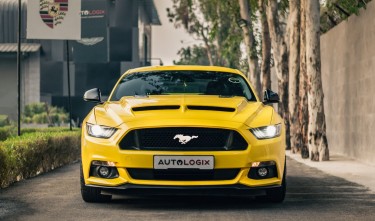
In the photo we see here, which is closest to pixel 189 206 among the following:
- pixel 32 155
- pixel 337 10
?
pixel 32 155

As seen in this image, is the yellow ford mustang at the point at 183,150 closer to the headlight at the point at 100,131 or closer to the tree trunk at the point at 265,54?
the headlight at the point at 100,131

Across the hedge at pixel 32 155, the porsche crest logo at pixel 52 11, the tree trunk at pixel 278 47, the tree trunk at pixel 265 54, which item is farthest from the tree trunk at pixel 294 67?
the hedge at pixel 32 155

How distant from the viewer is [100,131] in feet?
38.0

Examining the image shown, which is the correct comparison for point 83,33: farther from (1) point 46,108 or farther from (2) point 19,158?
(2) point 19,158

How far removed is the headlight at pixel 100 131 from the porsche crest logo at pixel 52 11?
16902 mm

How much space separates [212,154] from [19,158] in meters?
6.41

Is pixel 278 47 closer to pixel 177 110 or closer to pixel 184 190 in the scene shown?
pixel 177 110

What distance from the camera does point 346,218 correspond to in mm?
10609

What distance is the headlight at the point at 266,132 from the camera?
11.4 meters

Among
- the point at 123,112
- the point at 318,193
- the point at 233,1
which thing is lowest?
the point at 318,193

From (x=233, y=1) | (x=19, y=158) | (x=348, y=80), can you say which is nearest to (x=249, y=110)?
(x=19, y=158)

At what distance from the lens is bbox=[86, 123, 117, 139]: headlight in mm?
11469

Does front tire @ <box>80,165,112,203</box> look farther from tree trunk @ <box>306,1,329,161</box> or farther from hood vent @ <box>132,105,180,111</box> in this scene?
tree trunk @ <box>306,1,329,161</box>

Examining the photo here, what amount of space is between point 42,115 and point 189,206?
43.5 meters
